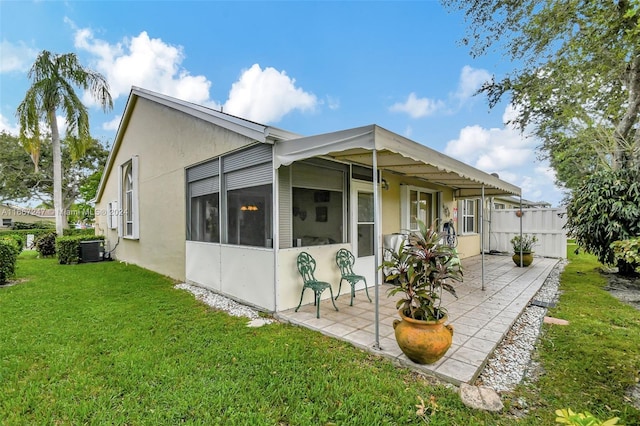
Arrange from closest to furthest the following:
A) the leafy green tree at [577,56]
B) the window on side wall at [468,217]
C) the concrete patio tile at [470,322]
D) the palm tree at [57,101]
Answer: the concrete patio tile at [470,322] < the leafy green tree at [577,56] < the window on side wall at [468,217] < the palm tree at [57,101]

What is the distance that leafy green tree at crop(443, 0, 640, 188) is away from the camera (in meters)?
6.30

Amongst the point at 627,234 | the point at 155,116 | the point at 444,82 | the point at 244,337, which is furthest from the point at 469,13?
the point at 244,337

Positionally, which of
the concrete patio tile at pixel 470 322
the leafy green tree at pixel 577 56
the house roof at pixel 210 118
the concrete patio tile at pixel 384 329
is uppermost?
the leafy green tree at pixel 577 56

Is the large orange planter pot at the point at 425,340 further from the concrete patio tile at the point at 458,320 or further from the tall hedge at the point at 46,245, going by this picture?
the tall hedge at the point at 46,245

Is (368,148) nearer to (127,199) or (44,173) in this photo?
(127,199)

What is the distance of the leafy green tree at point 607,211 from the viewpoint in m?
6.20

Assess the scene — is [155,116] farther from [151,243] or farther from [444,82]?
[444,82]

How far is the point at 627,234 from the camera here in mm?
6172

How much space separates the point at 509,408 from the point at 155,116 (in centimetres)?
919

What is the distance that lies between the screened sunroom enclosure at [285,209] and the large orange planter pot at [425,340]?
1.47 m

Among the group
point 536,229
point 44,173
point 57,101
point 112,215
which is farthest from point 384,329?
point 44,173

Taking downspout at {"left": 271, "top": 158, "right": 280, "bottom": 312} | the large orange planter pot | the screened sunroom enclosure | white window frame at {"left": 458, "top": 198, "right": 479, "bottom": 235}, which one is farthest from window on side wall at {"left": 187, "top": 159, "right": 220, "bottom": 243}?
white window frame at {"left": 458, "top": 198, "right": 479, "bottom": 235}

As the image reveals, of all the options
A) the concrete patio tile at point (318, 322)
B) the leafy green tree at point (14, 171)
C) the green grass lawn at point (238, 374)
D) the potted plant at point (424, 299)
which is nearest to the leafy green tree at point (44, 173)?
the leafy green tree at point (14, 171)

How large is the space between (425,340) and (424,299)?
0.37 m
